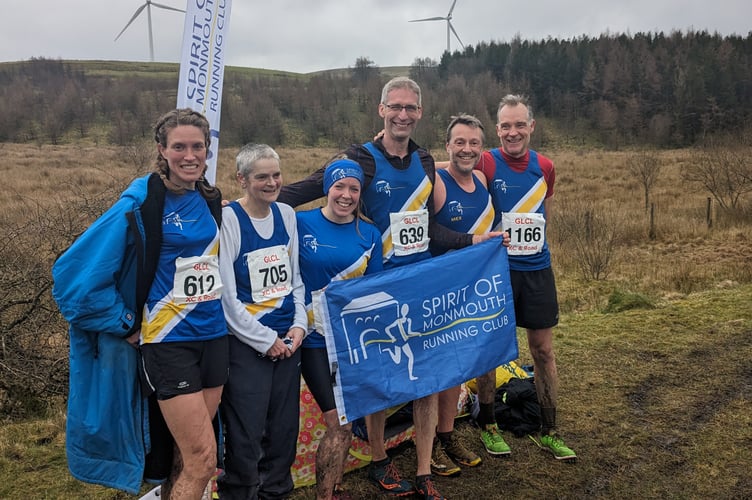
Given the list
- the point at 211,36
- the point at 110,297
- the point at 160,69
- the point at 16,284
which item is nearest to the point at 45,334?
the point at 16,284

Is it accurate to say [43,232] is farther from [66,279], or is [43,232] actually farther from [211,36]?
[66,279]

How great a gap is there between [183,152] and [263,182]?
1.63 ft

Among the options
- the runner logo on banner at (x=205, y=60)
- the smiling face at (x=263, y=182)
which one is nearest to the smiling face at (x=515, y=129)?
the smiling face at (x=263, y=182)

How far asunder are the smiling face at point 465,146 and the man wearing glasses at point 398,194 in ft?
0.77

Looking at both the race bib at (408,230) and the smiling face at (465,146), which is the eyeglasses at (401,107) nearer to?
the smiling face at (465,146)

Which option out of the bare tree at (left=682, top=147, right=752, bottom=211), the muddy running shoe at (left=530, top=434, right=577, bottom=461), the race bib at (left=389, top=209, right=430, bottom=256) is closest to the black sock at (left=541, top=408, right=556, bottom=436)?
the muddy running shoe at (left=530, top=434, right=577, bottom=461)

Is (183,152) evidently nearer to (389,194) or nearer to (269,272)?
(269,272)

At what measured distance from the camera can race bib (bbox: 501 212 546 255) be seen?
451 centimetres

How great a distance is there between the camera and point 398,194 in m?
3.90

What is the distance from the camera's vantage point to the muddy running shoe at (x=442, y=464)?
4.43 meters

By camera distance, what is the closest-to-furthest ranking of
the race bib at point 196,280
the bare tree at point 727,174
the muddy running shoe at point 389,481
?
the race bib at point 196,280, the muddy running shoe at point 389,481, the bare tree at point 727,174

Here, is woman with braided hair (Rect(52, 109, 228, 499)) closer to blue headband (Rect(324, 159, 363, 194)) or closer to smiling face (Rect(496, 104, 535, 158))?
blue headband (Rect(324, 159, 363, 194))

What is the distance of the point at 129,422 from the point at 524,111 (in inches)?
141

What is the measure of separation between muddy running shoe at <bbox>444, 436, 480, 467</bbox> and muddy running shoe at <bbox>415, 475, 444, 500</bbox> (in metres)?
0.62
